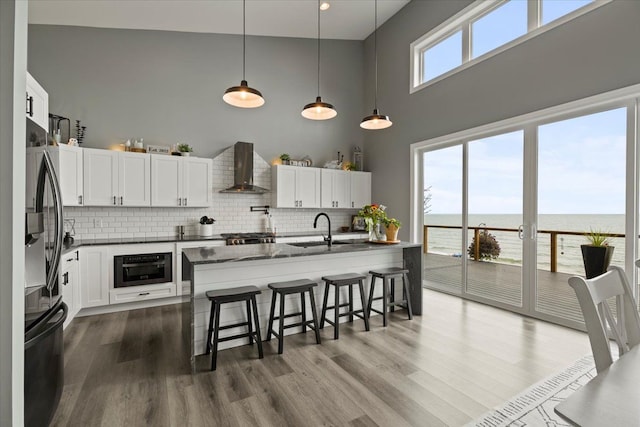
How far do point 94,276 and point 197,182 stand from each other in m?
1.88

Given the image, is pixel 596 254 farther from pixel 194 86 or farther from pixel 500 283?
pixel 194 86

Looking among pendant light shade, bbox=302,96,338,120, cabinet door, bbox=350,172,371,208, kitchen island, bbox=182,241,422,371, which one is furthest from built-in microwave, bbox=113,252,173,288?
cabinet door, bbox=350,172,371,208

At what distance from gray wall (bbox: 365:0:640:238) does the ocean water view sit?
1.20m

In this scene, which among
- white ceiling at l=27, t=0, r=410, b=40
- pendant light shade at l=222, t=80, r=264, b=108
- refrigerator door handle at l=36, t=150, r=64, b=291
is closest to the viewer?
refrigerator door handle at l=36, t=150, r=64, b=291

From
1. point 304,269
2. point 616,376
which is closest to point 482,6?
point 304,269

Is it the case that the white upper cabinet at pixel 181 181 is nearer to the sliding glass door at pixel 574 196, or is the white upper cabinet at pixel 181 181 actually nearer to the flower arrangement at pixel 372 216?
the flower arrangement at pixel 372 216

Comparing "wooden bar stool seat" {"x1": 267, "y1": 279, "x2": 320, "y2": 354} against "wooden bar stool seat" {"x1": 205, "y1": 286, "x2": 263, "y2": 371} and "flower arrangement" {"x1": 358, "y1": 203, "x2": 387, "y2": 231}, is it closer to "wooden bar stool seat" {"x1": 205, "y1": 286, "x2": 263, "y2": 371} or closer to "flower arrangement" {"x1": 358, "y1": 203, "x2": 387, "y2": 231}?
"wooden bar stool seat" {"x1": 205, "y1": 286, "x2": 263, "y2": 371}

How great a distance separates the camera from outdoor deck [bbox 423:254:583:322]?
3740mm

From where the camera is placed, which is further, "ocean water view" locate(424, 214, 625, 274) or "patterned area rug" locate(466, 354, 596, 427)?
"ocean water view" locate(424, 214, 625, 274)

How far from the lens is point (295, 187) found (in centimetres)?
596

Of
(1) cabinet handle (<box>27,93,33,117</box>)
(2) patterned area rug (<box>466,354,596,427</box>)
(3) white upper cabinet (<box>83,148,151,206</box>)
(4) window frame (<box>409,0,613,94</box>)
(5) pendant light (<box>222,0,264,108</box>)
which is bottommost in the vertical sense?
(2) patterned area rug (<box>466,354,596,427</box>)

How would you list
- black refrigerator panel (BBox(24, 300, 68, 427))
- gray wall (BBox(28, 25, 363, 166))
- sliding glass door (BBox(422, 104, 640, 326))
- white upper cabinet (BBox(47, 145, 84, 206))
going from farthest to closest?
gray wall (BBox(28, 25, 363, 166)) < white upper cabinet (BBox(47, 145, 84, 206)) < sliding glass door (BBox(422, 104, 640, 326)) < black refrigerator panel (BBox(24, 300, 68, 427))

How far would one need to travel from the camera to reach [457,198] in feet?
16.1

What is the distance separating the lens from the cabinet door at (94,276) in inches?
154
